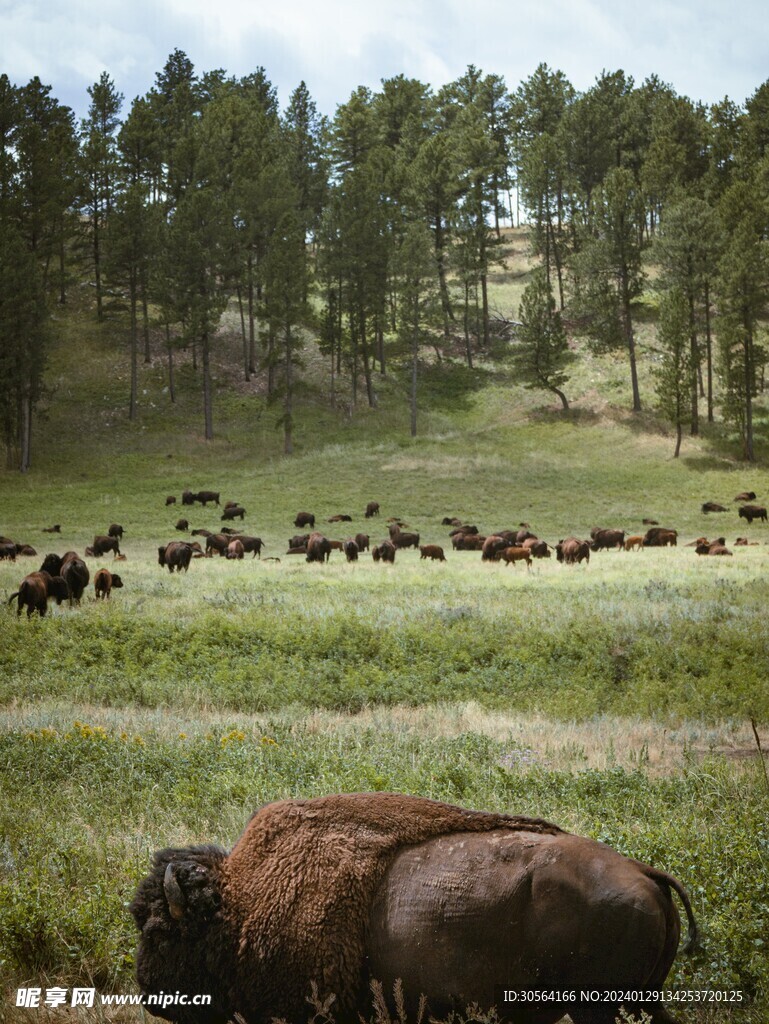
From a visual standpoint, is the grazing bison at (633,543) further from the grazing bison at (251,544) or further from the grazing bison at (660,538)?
the grazing bison at (251,544)

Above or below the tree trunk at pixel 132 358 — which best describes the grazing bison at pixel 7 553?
below

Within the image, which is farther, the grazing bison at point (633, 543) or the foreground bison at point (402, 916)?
the grazing bison at point (633, 543)

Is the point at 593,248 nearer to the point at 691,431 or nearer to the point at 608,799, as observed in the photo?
the point at 691,431

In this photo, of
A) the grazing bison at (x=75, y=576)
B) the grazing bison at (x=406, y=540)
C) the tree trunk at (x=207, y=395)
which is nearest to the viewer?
the grazing bison at (x=75, y=576)

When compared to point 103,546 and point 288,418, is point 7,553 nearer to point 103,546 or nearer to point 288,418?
point 103,546

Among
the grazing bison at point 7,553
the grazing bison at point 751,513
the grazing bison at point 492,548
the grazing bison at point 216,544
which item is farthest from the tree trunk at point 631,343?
the grazing bison at point 7,553

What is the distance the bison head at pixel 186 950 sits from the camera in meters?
3.51

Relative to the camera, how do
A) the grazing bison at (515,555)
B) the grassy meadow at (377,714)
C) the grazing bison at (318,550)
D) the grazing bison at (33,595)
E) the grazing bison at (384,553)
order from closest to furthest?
1. the grassy meadow at (377,714)
2. the grazing bison at (33,595)
3. the grazing bison at (515,555)
4. the grazing bison at (318,550)
5. the grazing bison at (384,553)

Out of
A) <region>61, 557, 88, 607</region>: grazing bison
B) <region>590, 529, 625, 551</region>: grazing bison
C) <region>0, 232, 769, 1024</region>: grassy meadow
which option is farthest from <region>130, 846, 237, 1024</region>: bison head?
<region>590, 529, 625, 551</region>: grazing bison

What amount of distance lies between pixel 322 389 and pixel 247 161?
20.2 metres

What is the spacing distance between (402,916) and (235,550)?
2812 cm

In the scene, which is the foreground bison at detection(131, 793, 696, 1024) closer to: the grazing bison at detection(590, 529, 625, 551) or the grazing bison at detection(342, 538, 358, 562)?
the grazing bison at detection(342, 538, 358, 562)

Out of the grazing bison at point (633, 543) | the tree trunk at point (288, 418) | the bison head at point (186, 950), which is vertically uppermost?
the tree trunk at point (288, 418)

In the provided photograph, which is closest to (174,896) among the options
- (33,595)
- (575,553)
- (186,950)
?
(186,950)
